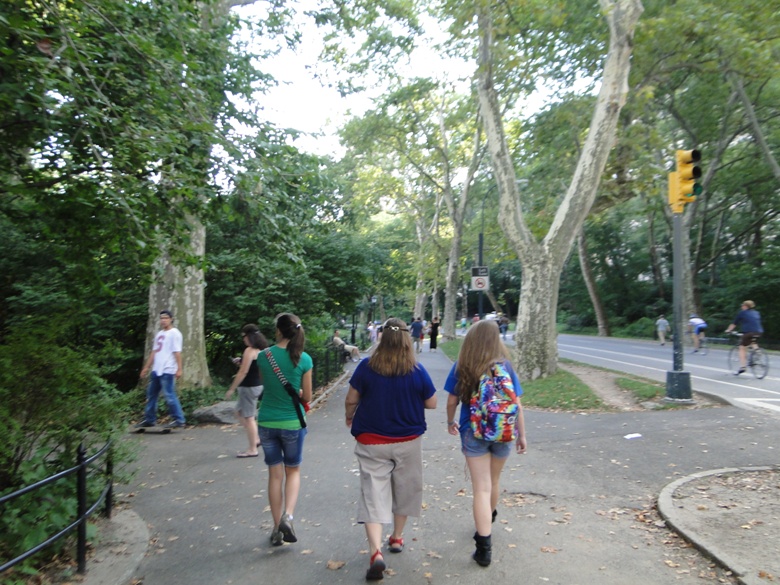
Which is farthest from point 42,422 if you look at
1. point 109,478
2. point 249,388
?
point 249,388

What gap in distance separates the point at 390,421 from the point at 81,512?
2.17 m

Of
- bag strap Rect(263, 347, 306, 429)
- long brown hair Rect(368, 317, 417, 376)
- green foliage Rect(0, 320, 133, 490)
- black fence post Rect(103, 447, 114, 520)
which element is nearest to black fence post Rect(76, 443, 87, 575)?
green foliage Rect(0, 320, 133, 490)

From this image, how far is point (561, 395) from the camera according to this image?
12648mm

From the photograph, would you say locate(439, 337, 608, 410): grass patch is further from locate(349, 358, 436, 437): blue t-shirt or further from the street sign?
the street sign

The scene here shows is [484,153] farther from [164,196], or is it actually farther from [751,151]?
[164,196]

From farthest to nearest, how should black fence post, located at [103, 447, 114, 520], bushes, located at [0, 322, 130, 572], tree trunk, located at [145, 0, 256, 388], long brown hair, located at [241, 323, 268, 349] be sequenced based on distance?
1. tree trunk, located at [145, 0, 256, 388]
2. long brown hair, located at [241, 323, 268, 349]
3. black fence post, located at [103, 447, 114, 520]
4. bushes, located at [0, 322, 130, 572]

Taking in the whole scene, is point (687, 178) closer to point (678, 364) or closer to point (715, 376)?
point (678, 364)

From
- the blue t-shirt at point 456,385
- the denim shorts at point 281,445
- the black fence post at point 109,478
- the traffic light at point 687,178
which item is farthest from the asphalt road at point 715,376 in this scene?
the black fence post at point 109,478

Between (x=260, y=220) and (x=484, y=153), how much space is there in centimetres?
2618

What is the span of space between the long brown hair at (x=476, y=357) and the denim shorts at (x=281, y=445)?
1.35m

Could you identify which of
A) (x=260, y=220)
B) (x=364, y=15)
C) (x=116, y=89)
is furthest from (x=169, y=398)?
(x=364, y=15)

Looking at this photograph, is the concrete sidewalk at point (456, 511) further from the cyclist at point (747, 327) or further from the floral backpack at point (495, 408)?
the cyclist at point (747, 327)

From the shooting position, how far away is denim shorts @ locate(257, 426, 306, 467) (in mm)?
5234

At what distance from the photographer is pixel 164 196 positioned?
7957 mm
